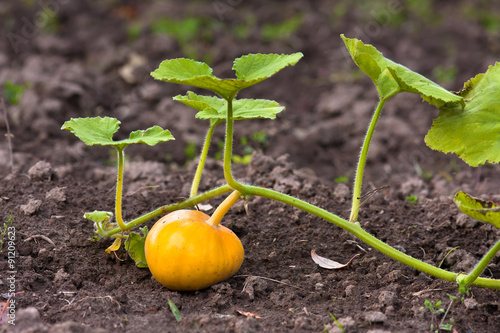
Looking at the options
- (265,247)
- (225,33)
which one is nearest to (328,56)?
(225,33)

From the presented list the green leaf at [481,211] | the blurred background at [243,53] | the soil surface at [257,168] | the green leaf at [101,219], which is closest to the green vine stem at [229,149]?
the soil surface at [257,168]

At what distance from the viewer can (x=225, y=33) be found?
278 inches

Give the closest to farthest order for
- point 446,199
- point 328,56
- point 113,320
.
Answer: point 113,320
point 446,199
point 328,56

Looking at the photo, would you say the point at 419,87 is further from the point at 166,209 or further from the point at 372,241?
the point at 166,209

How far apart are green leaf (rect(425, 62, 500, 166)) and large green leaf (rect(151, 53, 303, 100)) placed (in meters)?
0.83

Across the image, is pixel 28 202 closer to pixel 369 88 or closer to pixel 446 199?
pixel 446 199

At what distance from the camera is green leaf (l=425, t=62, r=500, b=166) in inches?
98.0

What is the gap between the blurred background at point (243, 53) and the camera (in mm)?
4781

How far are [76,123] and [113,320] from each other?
80cm

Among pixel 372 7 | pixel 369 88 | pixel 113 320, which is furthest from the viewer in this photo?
pixel 372 7

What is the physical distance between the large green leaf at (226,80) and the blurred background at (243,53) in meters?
2.06

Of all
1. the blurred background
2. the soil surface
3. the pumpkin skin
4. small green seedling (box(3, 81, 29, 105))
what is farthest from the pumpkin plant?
small green seedling (box(3, 81, 29, 105))

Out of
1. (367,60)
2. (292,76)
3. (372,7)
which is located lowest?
(292,76)

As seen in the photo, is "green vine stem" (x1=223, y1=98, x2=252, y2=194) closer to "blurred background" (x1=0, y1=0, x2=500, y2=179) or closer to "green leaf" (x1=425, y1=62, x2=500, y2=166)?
"green leaf" (x1=425, y1=62, x2=500, y2=166)
